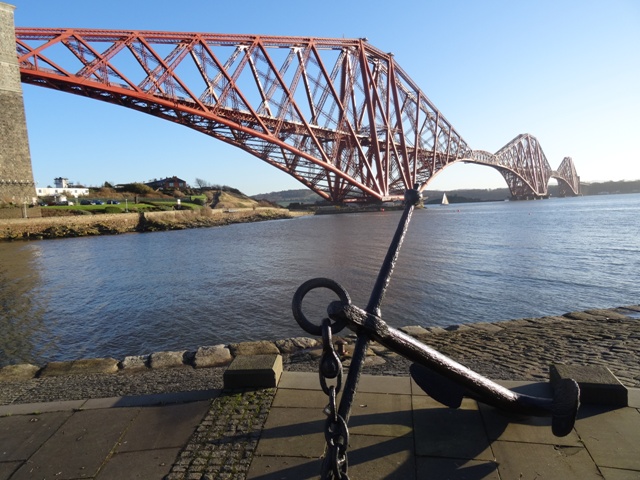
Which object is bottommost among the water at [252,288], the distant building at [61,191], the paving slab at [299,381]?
the water at [252,288]

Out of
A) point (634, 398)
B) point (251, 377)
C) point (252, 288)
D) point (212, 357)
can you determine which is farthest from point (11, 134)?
point (634, 398)

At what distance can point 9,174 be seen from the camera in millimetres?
31203

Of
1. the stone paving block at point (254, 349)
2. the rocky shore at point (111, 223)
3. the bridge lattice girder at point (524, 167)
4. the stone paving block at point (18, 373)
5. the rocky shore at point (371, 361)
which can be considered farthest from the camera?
the bridge lattice girder at point (524, 167)

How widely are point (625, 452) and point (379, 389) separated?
1.67 meters

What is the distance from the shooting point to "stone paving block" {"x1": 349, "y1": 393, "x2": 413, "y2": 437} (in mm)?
2885

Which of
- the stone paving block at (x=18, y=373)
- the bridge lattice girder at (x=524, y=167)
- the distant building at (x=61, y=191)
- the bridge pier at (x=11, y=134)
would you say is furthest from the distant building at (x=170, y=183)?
the stone paving block at (x=18, y=373)

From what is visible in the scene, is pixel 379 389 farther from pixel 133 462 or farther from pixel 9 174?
pixel 9 174

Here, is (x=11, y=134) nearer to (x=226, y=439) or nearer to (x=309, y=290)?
(x=226, y=439)

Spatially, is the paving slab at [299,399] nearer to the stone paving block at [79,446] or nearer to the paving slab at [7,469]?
the stone paving block at [79,446]

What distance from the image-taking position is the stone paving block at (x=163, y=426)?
2830 mm

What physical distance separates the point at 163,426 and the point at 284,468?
107cm

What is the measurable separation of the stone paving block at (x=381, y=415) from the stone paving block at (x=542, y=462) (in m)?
0.61

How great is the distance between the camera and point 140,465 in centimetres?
260

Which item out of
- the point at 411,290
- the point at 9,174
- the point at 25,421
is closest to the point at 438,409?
the point at 25,421
